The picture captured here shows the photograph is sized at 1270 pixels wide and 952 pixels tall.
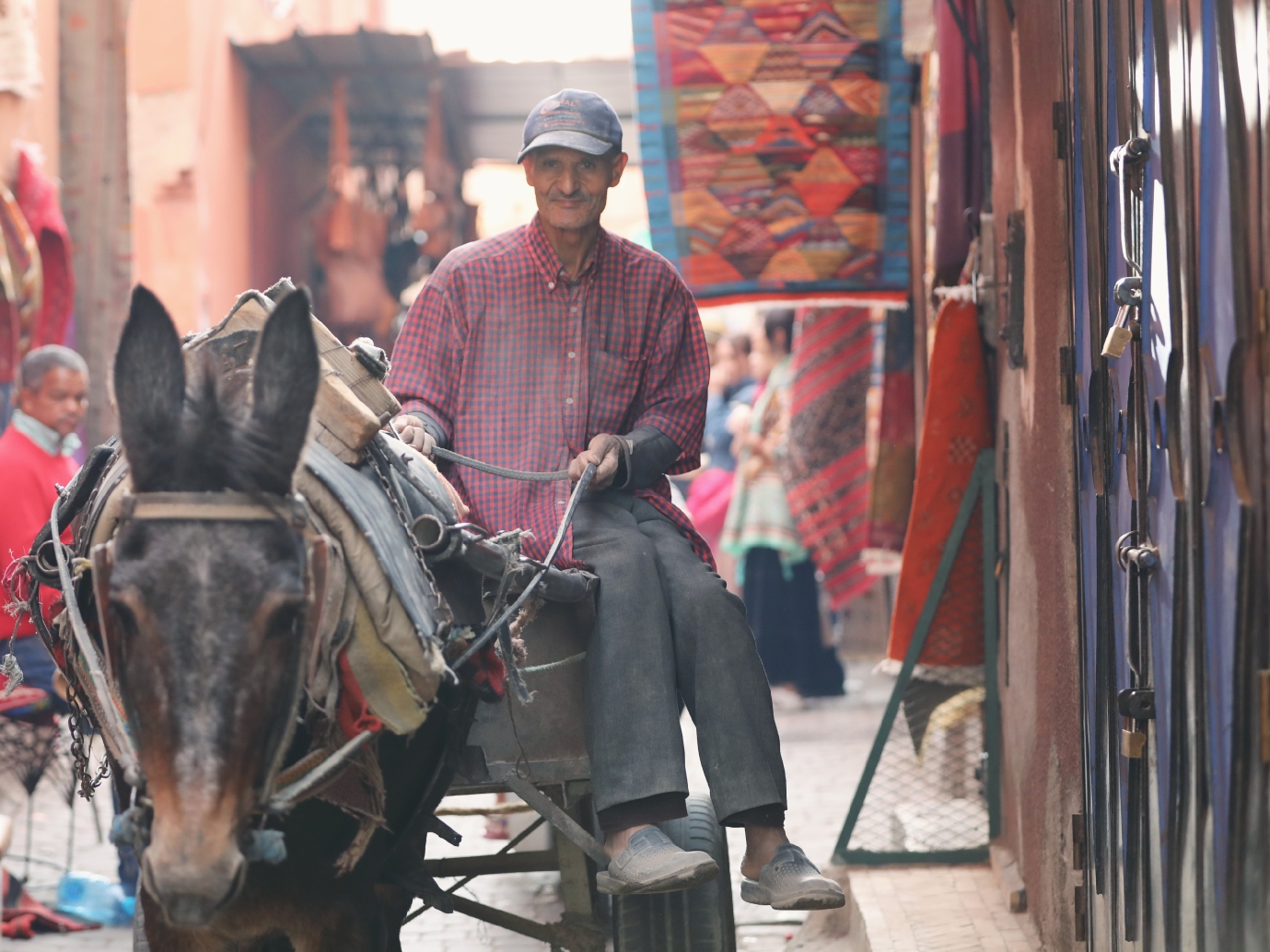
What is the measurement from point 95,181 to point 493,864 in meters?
6.46

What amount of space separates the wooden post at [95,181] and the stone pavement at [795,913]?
262 centimetres

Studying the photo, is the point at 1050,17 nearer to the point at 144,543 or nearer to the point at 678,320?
the point at 678,320

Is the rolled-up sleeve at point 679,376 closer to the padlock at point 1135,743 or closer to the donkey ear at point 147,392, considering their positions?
the padlock at point 1135,743

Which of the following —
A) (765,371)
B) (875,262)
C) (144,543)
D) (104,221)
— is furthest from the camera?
(765,371)

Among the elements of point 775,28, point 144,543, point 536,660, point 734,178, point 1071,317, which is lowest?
point 536,660

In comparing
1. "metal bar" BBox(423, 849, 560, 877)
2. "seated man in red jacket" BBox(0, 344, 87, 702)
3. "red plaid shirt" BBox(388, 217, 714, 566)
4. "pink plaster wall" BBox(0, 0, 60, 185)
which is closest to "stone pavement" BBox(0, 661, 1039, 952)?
"metal bar" BBox(423, 849, 560, 877)

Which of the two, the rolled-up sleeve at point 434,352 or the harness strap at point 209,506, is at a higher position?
the rolled-up sleeve at point 434,352

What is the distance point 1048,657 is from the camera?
3.87 metres

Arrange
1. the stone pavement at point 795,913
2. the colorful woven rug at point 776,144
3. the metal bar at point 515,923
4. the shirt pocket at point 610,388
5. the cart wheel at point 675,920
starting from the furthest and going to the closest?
the colorful woven rug at point 776,144 → the stone pavement at point 795,913 → the shirt pocket at point 610,388 → the metal bar at point 515,923 → the cart wheel at point 675,920

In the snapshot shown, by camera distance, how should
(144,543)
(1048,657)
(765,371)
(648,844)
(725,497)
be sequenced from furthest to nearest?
(725,497) → (765,371) → (1048,657) → (648,844) → (144,543)

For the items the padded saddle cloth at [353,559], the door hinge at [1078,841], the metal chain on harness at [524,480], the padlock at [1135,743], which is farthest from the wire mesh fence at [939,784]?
the padded saddle cloth at [353,559]

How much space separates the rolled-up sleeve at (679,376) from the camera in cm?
374

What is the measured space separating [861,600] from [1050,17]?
29.6ft

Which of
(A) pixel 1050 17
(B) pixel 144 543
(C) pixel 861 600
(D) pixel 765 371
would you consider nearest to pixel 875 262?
(A) pixel 1050 17
